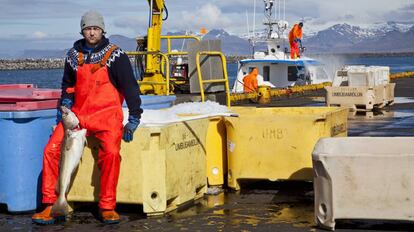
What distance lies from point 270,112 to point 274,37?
90.7 ft

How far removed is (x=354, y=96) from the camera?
19.2 metres

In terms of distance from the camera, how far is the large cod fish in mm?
6230

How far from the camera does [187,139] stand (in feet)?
23.3

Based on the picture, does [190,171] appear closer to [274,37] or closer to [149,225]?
[149,225]

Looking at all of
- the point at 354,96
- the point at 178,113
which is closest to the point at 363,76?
the point at 354,96

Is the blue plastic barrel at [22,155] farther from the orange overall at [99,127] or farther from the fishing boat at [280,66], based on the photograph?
the fishing boat at [280,66]

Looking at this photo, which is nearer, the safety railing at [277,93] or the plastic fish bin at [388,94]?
the plastic fish bin at [388,94]

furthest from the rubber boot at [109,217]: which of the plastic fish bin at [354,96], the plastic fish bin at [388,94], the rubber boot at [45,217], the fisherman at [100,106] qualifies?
the plastic fish bin at [388,94]

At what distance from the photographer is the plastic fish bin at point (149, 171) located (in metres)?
6.54

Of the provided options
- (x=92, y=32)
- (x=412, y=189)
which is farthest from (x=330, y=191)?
(x=92, y=32)

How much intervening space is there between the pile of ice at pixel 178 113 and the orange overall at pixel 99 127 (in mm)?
361

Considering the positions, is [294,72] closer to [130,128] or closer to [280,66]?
[280,66]

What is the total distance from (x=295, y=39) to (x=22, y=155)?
28.4 metres

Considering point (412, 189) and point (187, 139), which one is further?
point (187, 139)
